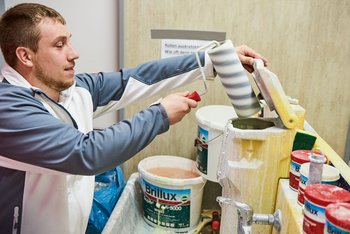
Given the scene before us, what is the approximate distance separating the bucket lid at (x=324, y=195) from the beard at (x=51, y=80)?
0.87 metres

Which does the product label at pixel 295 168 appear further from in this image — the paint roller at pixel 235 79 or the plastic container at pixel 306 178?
the paint roller at pixel 235 79

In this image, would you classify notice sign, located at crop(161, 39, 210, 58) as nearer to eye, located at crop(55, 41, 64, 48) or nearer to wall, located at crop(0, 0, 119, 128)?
wall, located at crop(0, 0, 119, 128)

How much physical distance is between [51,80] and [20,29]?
0.62ft

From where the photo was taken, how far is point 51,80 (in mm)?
1224

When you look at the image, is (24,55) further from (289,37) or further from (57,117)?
(289,37)

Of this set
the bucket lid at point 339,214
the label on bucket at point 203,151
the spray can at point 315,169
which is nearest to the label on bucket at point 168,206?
the label on bucket at point 203,151

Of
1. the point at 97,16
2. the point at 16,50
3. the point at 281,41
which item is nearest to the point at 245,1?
the point at 281,41

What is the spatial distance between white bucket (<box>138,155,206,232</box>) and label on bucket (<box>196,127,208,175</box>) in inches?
2.5

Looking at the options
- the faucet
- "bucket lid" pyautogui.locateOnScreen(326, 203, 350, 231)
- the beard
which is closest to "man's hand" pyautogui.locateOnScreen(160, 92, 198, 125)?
the faucet

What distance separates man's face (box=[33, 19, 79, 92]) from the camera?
1181 mm

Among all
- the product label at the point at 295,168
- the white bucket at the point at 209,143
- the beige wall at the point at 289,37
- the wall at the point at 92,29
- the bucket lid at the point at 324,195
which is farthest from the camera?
the wall at the point at 92,29

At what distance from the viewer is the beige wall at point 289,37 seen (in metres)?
1.68

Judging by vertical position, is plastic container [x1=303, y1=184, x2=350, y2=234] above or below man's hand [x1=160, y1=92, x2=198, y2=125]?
below

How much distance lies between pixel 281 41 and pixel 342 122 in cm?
51
